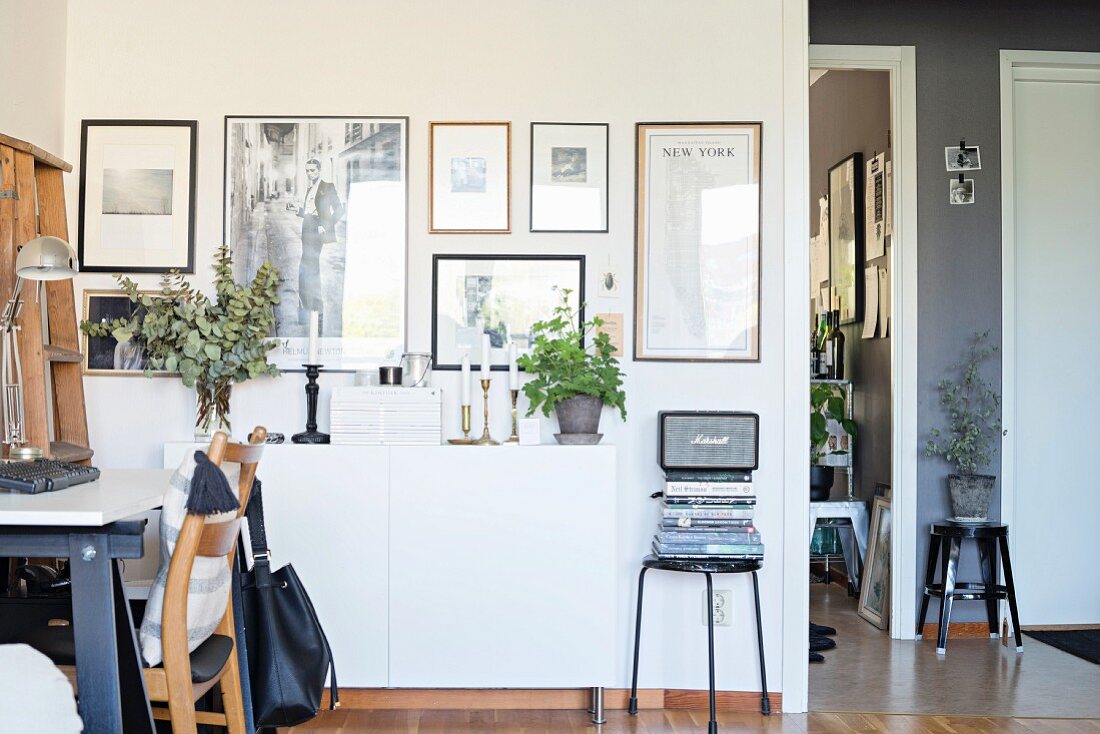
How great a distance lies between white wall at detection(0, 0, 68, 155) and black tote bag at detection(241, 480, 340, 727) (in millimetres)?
1507

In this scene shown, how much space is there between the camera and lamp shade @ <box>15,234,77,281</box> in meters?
2.63

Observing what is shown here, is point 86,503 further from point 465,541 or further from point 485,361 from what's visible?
point 485,361

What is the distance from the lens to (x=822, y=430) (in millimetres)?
5469

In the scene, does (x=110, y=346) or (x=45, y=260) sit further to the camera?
(x=110, y=346)

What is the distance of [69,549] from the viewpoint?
6.53ft

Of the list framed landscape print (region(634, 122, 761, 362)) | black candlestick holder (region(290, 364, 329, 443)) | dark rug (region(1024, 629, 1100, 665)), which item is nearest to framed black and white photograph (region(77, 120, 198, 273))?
black candlestick holder (region(290, 364, 329, 443))

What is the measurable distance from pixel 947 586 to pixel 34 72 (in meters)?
3.90

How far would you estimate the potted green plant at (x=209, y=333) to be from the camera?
3395mm

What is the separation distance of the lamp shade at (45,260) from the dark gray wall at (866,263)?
3.64m

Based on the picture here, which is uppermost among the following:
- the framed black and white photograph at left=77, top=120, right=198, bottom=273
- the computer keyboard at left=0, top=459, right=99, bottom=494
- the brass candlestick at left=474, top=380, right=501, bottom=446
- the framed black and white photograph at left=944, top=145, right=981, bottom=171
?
the framed black and white photograph at left=944, top=145, right=981, bottom=171

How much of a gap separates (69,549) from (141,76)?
2.11 metres

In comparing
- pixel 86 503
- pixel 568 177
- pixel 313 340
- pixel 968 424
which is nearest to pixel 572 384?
pixel 568 177

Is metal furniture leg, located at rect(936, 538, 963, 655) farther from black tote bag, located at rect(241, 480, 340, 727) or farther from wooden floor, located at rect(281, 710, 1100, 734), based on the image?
black tote bag, located at rect(241, 480, 340, 727)

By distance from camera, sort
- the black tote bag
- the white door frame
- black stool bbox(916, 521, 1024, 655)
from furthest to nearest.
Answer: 1. the white door frame
2. black stool bbox(916, 521, 1024, 655)
3. the black tote bag
